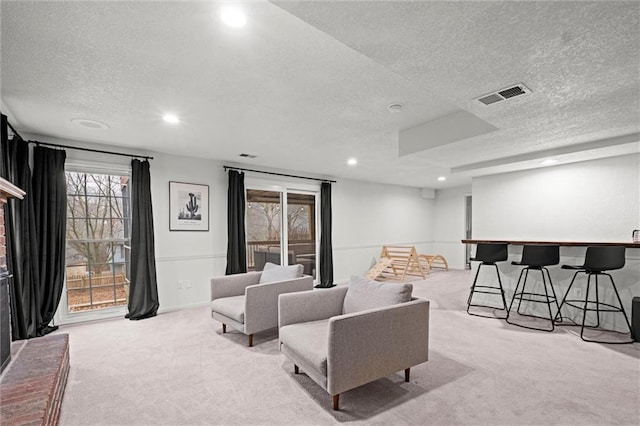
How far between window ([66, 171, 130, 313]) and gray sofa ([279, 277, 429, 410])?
3.06 meters

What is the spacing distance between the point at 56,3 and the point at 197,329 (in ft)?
11.0

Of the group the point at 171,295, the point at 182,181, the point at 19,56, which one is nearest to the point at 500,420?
the point at 19,56

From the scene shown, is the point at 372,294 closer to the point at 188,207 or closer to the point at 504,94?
the point at 504,94

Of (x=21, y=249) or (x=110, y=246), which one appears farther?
(x=110, y=246)

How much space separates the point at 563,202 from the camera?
443cm

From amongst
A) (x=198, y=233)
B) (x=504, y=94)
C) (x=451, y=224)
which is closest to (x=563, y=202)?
(x=504, y=94)

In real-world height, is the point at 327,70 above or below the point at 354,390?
above

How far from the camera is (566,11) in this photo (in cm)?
136

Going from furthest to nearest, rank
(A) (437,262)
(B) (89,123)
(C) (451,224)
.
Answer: (A) (437,262)
(C) (451,224)
(B) (89,123)

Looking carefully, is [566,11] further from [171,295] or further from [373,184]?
[373,184]

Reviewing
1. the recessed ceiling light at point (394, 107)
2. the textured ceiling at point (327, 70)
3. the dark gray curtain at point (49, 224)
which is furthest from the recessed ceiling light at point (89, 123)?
the recessed ceiling light at point (394, 107)

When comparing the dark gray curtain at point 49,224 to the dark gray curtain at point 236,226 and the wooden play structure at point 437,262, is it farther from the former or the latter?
the wooden play structure at point 437,262

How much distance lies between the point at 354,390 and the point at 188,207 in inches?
145

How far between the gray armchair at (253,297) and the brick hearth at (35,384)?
1391mm
